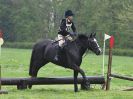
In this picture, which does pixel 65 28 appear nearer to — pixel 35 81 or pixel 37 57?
pixel 37 57

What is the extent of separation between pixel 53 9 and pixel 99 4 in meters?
14.6

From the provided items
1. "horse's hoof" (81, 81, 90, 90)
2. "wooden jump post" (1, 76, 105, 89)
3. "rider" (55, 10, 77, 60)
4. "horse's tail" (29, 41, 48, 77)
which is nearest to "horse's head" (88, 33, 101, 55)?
"rider" (55, 10, 77, 60)

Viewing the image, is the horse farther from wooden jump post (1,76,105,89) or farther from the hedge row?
the hedge row

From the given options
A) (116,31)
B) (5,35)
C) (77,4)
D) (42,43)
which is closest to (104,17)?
(116,31)

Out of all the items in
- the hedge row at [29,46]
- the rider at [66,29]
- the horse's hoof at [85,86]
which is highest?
the rider at [66,29]

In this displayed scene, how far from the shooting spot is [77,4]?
285ft

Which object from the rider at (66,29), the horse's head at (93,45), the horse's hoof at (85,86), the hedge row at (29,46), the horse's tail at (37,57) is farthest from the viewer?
the hedge row at (29,46)

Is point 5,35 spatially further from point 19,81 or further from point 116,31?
point 19,81

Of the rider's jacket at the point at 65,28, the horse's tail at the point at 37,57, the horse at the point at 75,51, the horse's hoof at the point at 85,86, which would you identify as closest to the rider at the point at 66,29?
the rider's jacket at the point at 65,28

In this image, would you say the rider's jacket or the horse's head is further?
the rider's jacket

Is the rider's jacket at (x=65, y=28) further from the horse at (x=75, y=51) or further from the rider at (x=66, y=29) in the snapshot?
the horse at (x=75, y=51)

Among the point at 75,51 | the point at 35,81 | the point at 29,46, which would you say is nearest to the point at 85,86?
the point at 75,51

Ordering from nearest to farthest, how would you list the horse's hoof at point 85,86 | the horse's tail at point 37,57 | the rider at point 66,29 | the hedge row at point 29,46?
the rider at point 66,29, the horse's hoof at point 85,86, the horse's tail at point 37,57, the hedge row at point 29,46

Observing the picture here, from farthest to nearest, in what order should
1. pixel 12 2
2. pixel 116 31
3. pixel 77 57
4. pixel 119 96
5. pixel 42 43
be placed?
1. pixel 12 2
2. pixel 116 31
3. pixel 42 43
4. pixel 77 57
5. pixel 119 96
